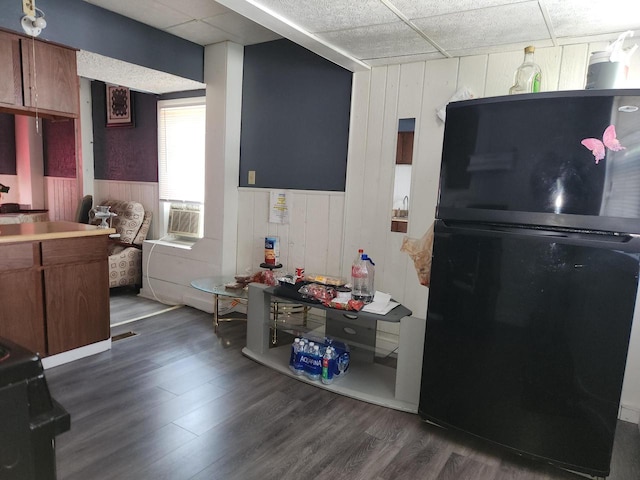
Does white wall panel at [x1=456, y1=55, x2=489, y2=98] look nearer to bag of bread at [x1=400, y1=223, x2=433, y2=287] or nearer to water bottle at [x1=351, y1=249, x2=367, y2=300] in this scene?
bag of bread at [x1=400, y1=223, x2=433, y2=287]

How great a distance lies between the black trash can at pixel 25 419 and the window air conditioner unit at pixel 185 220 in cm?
354

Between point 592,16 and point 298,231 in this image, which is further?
point 298,231

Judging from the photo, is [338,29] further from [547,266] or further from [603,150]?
[547,266]

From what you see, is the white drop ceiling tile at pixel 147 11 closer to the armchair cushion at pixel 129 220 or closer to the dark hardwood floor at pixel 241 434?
the armchair cushion at pixel 129 220

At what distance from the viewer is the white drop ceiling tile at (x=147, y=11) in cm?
288

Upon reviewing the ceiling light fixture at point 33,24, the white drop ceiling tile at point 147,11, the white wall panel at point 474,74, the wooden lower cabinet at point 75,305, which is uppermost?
the white drop ceiling tile at point 147,11

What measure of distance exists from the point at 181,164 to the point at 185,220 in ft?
1.97

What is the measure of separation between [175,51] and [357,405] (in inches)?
127

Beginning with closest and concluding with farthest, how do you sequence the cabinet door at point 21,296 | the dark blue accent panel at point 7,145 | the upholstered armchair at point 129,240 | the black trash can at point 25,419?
the black trash can at point 25,419, the cabinet door at point 21,296, the upholstered armchair at point 129,240, the dark blue accent panel at point 7,145

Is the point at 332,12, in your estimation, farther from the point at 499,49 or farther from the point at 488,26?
the point at 499,49

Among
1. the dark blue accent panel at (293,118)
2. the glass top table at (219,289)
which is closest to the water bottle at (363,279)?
the dark blue accent panel at (293,118)

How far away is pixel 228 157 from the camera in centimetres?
372

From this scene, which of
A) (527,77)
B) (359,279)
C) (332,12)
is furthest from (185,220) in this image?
(527,77)

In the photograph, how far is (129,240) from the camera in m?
4.52
